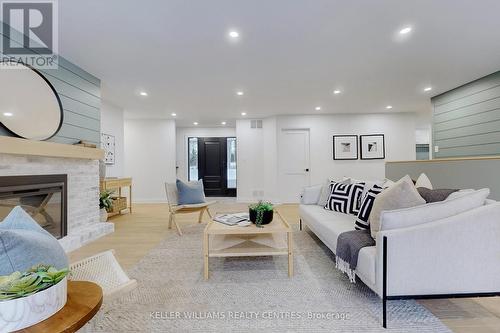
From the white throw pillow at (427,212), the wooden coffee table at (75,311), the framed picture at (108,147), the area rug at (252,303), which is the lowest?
the area rug at (252,303)

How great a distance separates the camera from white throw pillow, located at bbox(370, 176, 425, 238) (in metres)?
1.68

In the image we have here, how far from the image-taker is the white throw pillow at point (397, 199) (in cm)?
168

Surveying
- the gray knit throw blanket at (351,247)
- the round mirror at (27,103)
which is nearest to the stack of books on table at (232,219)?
the gray knit throw blanket at (351,247)

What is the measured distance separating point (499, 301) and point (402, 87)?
11.4 ft

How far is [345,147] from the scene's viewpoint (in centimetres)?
621

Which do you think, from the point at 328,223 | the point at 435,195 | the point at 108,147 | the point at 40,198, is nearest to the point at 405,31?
the point at 435,195

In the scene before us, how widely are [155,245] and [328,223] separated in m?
2.09

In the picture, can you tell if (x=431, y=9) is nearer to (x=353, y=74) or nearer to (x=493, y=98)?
(x=353, y=74)

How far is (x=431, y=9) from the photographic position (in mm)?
A: 2084

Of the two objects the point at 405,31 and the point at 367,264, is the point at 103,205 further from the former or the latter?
the point at 405,31

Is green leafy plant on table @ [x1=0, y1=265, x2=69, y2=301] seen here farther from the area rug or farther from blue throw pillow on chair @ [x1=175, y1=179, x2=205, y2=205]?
blue throw pillow on chair @ [x1=175, y1=179, x2=205, y2=205]

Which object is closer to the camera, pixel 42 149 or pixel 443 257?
pixel 443 257

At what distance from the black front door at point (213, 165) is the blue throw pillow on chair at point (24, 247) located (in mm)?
6684

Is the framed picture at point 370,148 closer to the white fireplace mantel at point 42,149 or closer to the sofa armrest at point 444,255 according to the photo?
the sofa armrest at point 444,255
